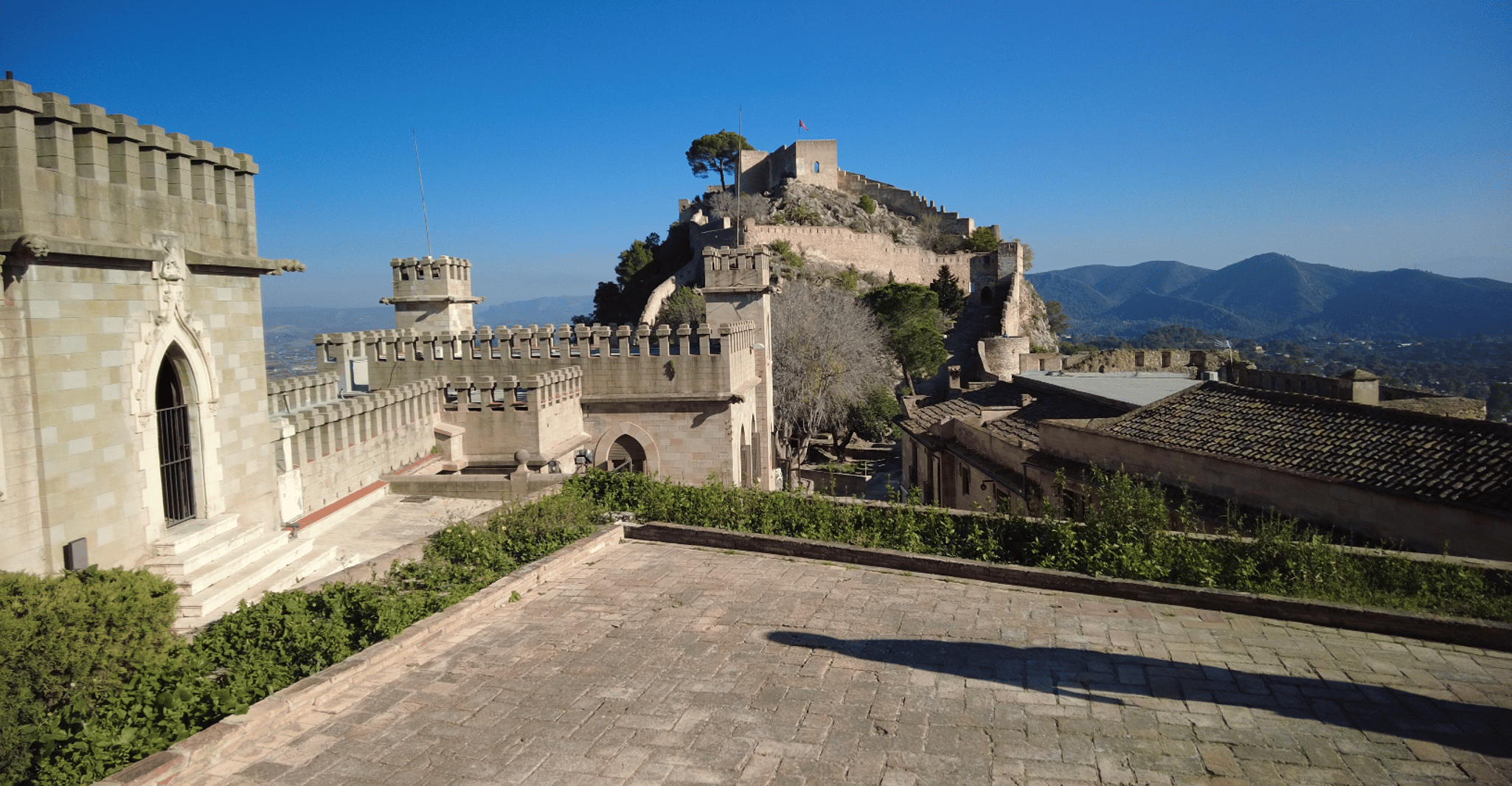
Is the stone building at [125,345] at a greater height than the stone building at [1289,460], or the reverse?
the stone building at [125,345]

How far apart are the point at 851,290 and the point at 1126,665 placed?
54.6 m

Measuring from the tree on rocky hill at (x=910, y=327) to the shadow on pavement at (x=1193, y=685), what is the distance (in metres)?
46.3

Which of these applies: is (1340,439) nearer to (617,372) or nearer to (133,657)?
(617,372)

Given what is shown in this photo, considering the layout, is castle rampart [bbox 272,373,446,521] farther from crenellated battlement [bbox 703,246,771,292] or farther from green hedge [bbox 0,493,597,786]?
crenellated battlement [bbox 703,246,771,292]

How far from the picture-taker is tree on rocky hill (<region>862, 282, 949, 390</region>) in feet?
172

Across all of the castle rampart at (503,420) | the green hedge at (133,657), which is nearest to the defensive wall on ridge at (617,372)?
the castle rampart at (503,420)

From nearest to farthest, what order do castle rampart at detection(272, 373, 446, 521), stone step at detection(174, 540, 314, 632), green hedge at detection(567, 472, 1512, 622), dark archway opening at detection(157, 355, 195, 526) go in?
stone step at detection(174, 540, 314, 632)
green hedge at detection(567, 472, 1512, 622)
dark archway opening at detection(157, 355, 195, 526)
castle rampart at detection(272, 373, 446, 521)

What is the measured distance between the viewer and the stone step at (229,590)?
7.45m

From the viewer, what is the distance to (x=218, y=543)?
27.0ft

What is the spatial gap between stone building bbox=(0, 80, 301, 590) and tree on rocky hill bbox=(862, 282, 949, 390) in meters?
45.3

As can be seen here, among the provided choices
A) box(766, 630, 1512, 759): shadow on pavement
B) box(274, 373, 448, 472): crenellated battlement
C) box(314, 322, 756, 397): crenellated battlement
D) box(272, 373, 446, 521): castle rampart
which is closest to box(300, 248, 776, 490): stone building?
box(314, 322, 756, 397): crenellated battlement

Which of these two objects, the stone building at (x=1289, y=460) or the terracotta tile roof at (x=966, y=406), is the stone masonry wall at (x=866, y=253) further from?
the stone building at (x=1289, y=460)

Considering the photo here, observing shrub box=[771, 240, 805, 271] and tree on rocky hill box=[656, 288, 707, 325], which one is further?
shrub box=[771, 240, 805, 271]

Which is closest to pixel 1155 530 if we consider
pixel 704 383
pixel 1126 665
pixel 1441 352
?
pixel 1126 665
